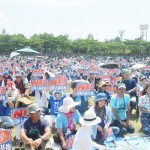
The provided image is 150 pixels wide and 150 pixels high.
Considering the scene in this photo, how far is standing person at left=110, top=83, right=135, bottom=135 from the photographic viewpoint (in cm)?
790

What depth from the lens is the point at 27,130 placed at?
5.79m

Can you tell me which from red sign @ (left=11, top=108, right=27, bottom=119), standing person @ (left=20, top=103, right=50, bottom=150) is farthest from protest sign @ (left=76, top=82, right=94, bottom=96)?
standing person @ (left=20, top=103, right=50, bottom=150)

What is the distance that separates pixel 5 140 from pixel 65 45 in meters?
51.6

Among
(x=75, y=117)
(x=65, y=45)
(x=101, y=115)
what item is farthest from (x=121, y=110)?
(x=65, y=45)

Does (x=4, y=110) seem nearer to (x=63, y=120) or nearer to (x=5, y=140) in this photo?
(x=63, y=120)

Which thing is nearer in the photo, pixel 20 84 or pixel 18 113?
pixel 18 113

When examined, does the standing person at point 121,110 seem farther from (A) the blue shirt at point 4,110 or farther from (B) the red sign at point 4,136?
(B) the red sign at point 4,136

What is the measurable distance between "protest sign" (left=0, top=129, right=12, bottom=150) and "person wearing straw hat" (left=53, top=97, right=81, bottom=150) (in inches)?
51.4

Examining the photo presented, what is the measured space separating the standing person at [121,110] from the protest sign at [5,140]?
11.6ft

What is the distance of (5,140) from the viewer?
4.90m

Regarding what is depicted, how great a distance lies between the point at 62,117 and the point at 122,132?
2.28 m

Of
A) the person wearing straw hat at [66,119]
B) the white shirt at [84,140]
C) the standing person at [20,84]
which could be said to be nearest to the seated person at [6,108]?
the person wearing straw hat at [66,119]

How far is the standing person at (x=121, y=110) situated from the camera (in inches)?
311

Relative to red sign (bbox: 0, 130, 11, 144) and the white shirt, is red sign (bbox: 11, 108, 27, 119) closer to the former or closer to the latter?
red sign (bbox: 0, 130, 11, 144)
